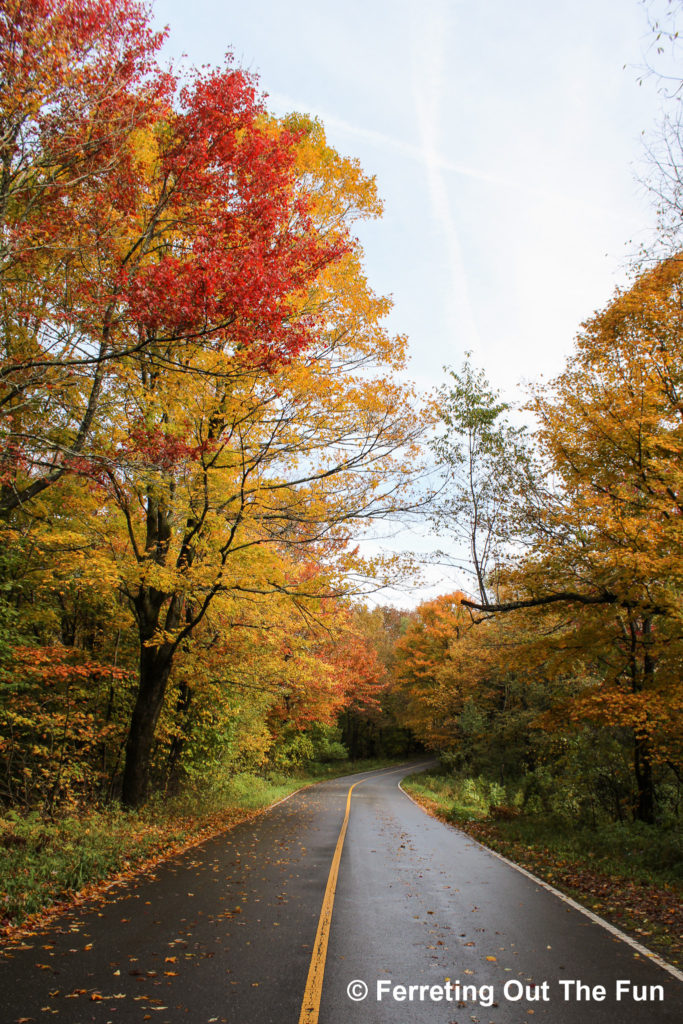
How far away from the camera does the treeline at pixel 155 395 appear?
6336 mm

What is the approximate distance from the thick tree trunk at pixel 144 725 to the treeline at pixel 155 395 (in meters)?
0.05

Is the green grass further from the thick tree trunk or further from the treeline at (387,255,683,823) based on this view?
the thick tree trunk

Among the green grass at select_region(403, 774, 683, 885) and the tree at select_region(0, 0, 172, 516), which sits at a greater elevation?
the tree at select_region(0, 0, 172, 516)

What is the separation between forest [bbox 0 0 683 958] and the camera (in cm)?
651

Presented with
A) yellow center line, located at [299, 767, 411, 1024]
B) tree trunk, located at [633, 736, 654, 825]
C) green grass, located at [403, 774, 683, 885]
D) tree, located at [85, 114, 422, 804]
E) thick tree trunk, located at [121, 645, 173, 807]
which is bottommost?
green grass, located at [403, 774, 683, 885]

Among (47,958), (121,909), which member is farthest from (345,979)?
(121,909)

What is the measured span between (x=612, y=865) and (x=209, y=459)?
9792mm

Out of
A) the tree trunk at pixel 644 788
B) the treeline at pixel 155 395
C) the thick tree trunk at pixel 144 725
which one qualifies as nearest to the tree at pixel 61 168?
the treeline at pixel 155 395

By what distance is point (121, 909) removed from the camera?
6.46 m

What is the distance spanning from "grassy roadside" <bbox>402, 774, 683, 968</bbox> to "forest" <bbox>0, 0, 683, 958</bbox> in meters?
0.14

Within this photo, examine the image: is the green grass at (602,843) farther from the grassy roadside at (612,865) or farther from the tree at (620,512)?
the tree at (620,512)

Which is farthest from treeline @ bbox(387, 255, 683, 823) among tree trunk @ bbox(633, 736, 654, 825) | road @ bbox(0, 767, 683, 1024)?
road @ bbox(0, 767, 683, 1024)

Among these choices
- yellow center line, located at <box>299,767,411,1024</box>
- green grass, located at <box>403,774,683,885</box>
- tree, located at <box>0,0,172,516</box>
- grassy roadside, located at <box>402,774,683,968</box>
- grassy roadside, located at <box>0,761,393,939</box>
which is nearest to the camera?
yellow center line, located at <box>299,767,411,1024</box>

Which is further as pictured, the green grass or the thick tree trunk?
the thick tree trunk
